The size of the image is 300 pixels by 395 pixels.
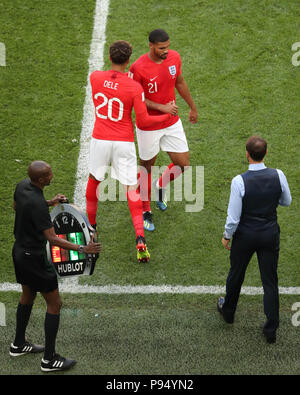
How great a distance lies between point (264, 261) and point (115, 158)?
2.00 m

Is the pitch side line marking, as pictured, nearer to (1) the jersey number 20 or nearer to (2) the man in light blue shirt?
(2) the man in light blue shirt

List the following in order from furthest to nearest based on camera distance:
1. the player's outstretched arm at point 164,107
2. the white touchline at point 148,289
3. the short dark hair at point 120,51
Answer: the player's outstretched arm at point 164,107
the white touchline at point 148,289
the short dark hair at point 120,51

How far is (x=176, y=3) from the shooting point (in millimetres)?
10594

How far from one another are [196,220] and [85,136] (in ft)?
6.71

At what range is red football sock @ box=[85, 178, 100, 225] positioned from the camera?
7.02 meters

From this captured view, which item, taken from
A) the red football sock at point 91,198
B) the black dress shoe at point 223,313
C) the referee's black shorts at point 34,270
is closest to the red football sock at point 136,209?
the red football sock at point 91,198

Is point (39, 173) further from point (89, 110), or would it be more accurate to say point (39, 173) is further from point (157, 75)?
point (89, 110)

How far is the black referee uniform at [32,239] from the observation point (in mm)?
5152

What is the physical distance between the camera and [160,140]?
7371 millimetres

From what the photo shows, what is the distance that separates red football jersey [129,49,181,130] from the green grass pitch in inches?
59.3

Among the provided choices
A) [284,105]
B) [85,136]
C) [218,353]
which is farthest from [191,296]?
[284,105]

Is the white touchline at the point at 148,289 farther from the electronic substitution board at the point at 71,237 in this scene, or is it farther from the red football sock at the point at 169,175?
the red football sock at the point at 169,175

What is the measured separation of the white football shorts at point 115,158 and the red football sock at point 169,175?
80 cm
